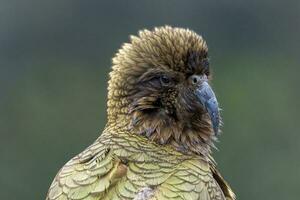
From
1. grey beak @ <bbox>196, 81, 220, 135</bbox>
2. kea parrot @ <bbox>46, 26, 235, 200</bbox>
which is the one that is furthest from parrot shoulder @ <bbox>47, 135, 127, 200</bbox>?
grey beak @ <bbox>196, 81, 220, 135</bbox>

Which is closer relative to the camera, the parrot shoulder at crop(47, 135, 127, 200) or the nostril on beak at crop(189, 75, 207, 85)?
the parrot shoulder at crop(47, 135, 127, 200)

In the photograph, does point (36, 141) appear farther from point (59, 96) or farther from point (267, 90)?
point (267, 90)

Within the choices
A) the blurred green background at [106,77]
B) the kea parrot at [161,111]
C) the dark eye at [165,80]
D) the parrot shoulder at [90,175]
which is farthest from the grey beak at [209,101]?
the blurred green background at [106,77]

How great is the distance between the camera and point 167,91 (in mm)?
7555

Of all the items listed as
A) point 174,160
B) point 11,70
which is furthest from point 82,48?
point 174,160

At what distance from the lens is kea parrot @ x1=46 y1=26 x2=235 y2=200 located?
727cm

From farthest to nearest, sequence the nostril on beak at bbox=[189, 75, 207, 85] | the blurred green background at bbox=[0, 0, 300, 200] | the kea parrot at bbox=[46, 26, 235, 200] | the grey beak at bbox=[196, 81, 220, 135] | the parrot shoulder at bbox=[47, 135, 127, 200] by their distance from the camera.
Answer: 1. the blurred green background at bbox=[0, 0, 300, 200]
2. the nostril on beak at bbox=[189, 75, 207, 85]
3. the grey beak at bbox=[196, 81, 220, 135]
4. the kea parrot at bbox=[46, 26, 235, 200]
5. the parrot shoulder at bbox=[47, 135, 127, 200]

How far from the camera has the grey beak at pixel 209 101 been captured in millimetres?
7434

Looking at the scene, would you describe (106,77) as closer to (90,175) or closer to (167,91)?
(167,91)

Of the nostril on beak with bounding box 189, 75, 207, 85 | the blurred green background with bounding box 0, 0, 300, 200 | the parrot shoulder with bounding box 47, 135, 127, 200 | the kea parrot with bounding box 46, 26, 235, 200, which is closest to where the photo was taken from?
the parrot shoulder with bounding box 47, 135, 127, 200

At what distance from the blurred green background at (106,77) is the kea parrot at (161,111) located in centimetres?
962

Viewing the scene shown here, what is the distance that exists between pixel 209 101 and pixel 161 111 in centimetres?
32

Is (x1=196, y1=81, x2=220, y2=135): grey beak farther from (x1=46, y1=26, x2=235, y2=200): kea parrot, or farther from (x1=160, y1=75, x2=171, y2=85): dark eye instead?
(x1=160, y1=75, x2=171, y2=85): dark eye

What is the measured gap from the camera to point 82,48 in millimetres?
21375
